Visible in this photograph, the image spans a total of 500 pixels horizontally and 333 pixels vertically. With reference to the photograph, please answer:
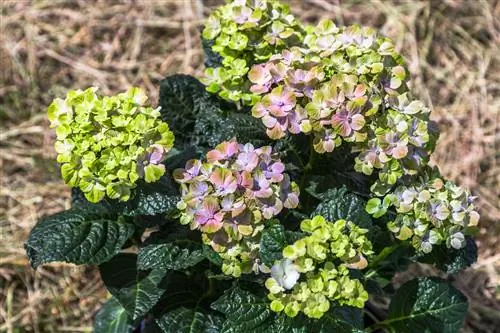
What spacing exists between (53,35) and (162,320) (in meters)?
2.28

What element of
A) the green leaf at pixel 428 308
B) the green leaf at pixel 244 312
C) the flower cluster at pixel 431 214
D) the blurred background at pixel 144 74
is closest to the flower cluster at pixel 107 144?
the green leaf at pixel 244 312

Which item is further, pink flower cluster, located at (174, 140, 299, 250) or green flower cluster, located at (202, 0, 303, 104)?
green flower cluster, located at (202, 0, 303, 104)

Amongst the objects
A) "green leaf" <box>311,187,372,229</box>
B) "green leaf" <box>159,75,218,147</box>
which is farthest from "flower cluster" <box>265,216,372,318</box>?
"green leaf" <box>159,75,218,147</box>

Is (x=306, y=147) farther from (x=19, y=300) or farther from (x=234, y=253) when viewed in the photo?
(x=19, y=300)

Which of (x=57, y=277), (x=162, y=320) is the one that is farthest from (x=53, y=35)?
(x=162, y=320)

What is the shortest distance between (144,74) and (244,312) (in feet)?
7.44

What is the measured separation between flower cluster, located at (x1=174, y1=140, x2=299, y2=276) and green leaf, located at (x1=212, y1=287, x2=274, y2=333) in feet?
0.22

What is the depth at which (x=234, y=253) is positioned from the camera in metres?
1.76

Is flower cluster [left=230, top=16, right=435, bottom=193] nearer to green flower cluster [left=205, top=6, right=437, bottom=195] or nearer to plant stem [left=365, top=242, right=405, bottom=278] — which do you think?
green flower cluster [left=205, top=6, right=437, bottom=195]

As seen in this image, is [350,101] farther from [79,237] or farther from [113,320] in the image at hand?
[113,320]

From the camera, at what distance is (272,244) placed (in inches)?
67.6

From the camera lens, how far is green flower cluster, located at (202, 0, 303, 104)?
199 cm

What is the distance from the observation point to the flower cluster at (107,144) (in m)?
1.73

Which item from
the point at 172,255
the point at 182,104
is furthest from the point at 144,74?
the point at 172,255
